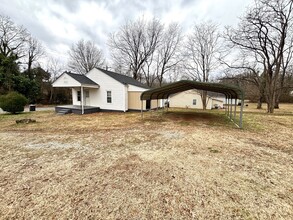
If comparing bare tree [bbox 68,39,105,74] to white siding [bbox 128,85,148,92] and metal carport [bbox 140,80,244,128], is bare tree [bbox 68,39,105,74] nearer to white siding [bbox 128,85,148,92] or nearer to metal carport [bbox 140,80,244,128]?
white siding [bbox 128,85,148,92]

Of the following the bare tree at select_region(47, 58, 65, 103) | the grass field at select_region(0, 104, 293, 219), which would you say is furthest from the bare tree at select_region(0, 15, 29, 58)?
the grass field at select_region(0, 104, 293, 219)

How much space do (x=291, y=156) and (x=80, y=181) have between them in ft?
20.1

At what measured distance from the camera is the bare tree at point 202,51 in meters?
20.2

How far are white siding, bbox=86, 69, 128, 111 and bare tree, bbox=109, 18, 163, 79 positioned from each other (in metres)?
11.9

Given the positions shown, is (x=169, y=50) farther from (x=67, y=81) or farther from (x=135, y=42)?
(x=67, y=81)

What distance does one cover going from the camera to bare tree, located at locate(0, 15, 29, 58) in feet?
69.4

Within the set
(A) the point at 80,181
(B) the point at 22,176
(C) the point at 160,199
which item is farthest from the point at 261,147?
(B) the point at 22,176

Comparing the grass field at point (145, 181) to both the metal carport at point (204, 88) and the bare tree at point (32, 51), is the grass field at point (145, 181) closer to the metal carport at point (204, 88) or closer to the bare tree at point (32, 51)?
the metal carport at point (204, 88)

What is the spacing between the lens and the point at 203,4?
10.6 meters

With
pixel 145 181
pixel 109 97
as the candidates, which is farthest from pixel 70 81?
pixel 145 181

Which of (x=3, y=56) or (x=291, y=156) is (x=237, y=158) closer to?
(x=291, y=156)

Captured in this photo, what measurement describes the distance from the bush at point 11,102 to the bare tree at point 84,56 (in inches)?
724

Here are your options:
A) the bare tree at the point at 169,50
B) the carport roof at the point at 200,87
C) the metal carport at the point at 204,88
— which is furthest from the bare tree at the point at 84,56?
the carport roof at the point at 200,87

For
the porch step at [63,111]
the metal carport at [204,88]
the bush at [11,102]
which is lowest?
the porch step at [63,111]
